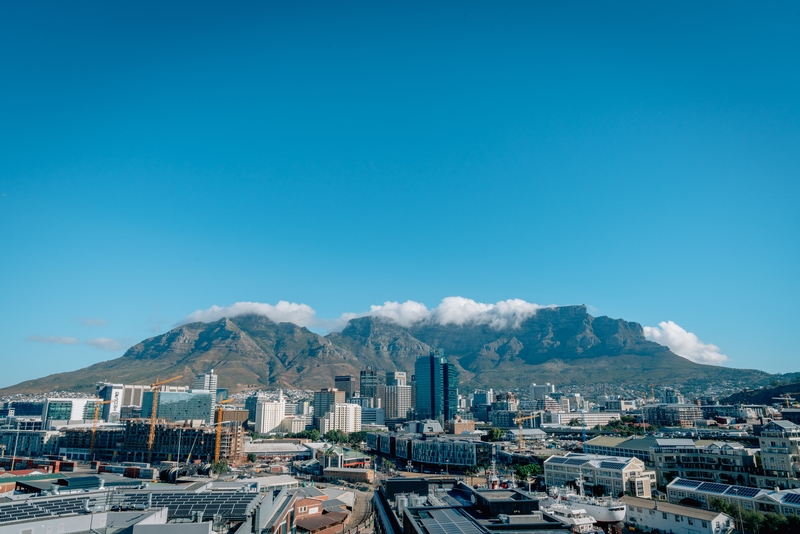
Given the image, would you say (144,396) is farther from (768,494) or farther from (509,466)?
(768,494)

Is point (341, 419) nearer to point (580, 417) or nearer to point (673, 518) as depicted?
point (580, 417)

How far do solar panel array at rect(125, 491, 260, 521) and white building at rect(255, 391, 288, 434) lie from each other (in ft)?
445

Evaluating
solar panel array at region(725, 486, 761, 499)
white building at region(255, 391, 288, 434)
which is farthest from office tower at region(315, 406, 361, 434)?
solar panel array at region(725, 486, 761, 499)

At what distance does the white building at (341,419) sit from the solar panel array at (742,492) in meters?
119

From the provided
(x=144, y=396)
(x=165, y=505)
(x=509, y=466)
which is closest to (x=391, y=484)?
(x=165, y=505)

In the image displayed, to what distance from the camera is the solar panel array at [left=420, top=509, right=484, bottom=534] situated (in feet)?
89.5

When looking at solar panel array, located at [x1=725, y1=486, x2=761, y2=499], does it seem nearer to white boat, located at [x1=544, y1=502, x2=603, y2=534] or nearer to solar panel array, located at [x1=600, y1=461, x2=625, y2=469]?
solar panel array, located at [x1=600, y1=461, x2=625, y2=469]

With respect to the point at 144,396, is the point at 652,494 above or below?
below

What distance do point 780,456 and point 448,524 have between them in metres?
46.2

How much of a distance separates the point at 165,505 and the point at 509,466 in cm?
6397

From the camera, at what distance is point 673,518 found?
135 ft

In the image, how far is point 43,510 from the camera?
27.8 meters

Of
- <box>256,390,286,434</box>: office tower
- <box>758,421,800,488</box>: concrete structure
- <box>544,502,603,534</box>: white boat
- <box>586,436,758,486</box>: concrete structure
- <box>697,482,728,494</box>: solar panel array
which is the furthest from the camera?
<box>256,390,286,434</box>: office tower

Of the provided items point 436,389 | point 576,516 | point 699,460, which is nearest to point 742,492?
point 576,516
